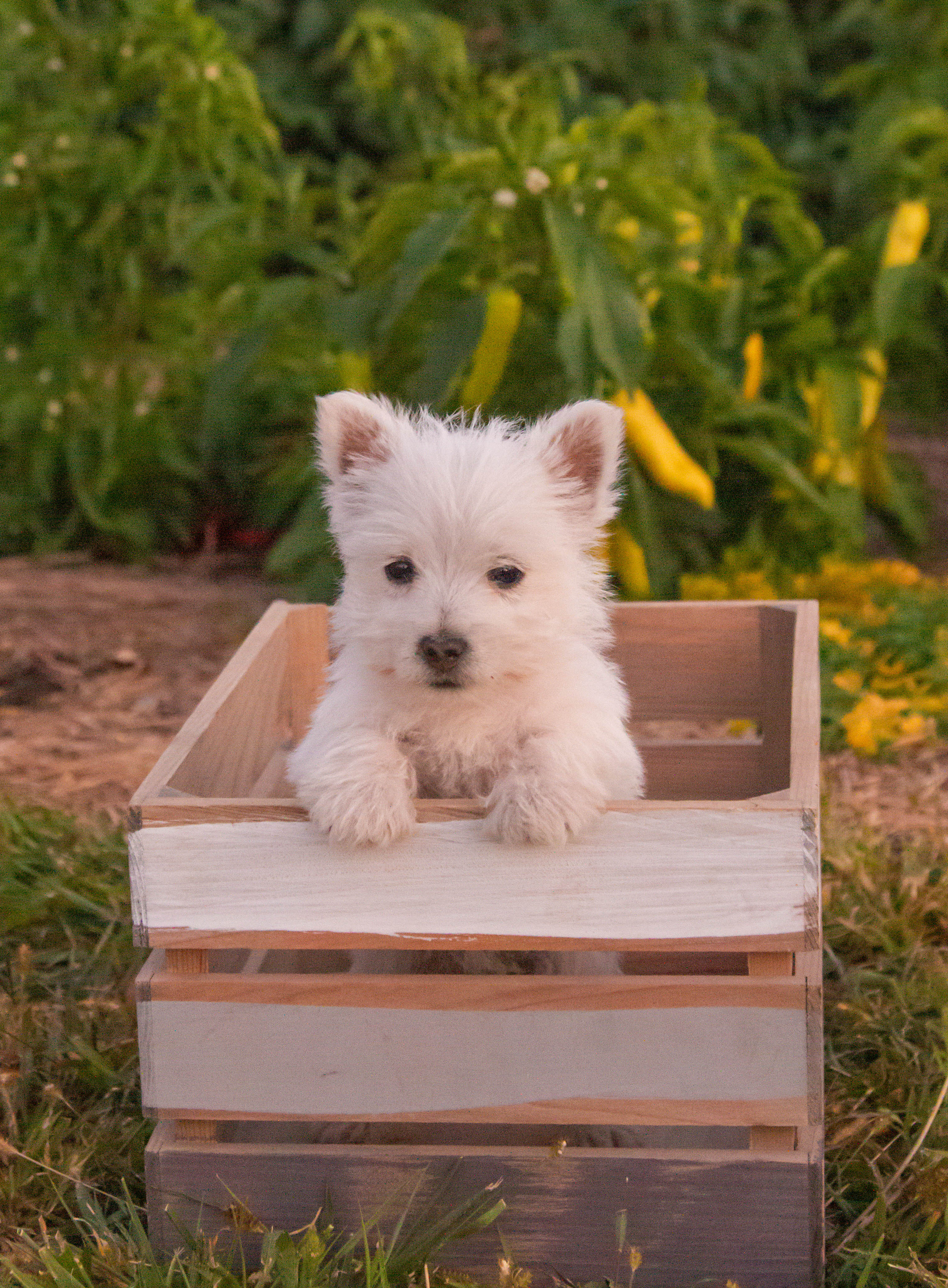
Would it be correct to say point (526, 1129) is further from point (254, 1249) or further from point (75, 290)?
point (75, 290)

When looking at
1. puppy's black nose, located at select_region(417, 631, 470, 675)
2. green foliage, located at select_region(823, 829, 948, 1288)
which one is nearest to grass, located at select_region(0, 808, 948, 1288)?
green foliage, located at select_region(823, 829, 948, 1288)

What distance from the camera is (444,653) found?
2.04 metres

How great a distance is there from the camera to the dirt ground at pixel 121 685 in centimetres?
403

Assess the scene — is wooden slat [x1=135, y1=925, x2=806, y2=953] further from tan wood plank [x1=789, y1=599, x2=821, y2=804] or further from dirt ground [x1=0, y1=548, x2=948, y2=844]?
dirt ground [x1=0, y1=548, x2=948, y2=844]

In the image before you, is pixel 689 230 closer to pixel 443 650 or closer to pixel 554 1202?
pixel 443 650

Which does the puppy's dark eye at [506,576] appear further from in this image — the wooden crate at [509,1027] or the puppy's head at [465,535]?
the wooden crate at [509,1027]

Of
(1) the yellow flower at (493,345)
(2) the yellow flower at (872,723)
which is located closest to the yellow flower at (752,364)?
(1) the yellow flower at (493,345)

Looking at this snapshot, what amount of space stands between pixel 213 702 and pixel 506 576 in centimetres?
67

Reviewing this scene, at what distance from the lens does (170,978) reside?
6.72 ft

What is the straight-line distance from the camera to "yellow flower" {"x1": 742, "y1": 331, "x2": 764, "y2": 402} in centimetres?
492

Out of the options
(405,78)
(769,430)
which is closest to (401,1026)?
(769,430)

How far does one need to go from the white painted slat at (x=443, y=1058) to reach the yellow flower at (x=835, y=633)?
2821mm

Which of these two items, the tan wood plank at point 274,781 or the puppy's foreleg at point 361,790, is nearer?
the puppy's foreleg at point 361,790

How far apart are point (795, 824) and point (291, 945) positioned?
738 mm
